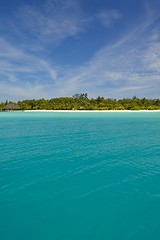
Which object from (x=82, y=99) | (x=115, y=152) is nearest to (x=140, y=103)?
(x=82, y=99)

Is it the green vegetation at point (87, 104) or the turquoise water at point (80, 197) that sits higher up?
the green vegetation at point (87, 104)

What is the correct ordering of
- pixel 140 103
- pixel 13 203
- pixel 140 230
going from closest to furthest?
pixel 140 230
pixel 13 203
pixel 140 103

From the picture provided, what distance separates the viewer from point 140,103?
92625 millimetres

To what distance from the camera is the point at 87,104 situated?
91.8 m

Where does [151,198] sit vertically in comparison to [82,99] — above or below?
below

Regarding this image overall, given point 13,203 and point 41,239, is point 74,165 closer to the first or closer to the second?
point 13,203

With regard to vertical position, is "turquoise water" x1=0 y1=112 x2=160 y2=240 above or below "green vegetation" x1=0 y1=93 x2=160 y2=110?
below

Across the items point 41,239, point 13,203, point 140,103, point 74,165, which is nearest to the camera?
point 41,239

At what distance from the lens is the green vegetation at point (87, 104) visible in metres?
83.2

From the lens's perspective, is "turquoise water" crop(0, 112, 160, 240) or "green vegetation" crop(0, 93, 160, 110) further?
"green vegetation" crop(0, 93, 160, 110)

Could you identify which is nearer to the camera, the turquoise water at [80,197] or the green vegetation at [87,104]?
the turquoise water at [80,197]

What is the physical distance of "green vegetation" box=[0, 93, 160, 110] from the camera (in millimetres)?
83156

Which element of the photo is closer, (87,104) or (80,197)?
(80,197)

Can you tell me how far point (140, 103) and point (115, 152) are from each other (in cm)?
8563
